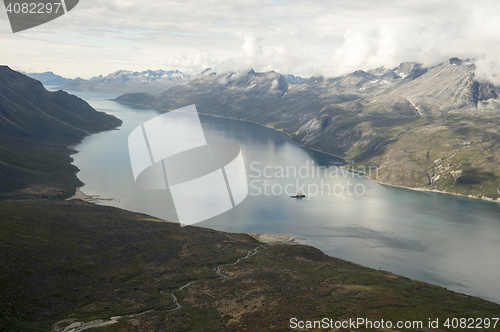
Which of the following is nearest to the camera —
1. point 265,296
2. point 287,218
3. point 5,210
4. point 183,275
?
point 265,296

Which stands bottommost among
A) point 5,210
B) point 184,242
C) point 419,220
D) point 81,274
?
point 419,220

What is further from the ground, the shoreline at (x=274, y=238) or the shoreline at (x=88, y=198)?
the shoreline at (x=88, y=198)

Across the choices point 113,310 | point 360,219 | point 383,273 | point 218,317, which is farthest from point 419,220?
point 113,310

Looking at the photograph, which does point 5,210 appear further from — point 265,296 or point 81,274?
point 265,296

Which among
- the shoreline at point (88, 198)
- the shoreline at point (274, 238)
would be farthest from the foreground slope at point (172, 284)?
the shoreline at point (88, 198)

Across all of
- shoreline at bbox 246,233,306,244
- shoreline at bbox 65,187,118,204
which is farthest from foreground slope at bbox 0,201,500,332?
shoreline at bbox 65,187,118,204

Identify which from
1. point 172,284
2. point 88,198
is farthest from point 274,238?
point 88,198

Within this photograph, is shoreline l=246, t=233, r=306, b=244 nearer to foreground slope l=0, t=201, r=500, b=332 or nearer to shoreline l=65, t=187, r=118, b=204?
foreground slope l=0, t=201, r=500, b=332

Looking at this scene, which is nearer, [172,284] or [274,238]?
[172,284]

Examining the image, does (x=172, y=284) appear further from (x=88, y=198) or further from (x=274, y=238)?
(x=88, y=198)

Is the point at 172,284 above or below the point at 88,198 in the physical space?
below

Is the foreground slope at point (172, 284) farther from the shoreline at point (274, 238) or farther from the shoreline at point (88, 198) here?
the shoreline at point (88, 198)
